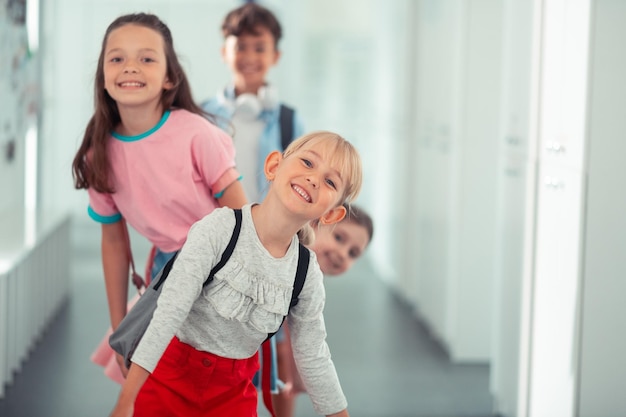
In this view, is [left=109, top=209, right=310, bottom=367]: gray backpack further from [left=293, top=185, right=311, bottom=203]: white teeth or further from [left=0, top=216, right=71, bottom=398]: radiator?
[left=0, top=216, right=71, bottom=398]: radiator

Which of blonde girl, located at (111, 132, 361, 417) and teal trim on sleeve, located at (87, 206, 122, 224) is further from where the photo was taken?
teal trim on sleeve, located at (87, 206, 122, 224)

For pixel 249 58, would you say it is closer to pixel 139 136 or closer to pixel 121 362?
pixel 139 136

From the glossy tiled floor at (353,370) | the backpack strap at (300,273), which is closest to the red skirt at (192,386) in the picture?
the backpack strap at (300,273)

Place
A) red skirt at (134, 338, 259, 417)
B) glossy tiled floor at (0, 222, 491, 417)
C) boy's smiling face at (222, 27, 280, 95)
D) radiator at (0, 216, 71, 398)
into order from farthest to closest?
radiator at (0, 216, 71, 398)
glossy tiled floor at (0, 222, 491, 417)
boy's smiling face at (222, 27, 280, 95)
red skirt at (134, 338, 259, 417)

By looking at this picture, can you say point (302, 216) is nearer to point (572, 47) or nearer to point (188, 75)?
point (188, 75)

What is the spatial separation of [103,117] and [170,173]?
0.60ft

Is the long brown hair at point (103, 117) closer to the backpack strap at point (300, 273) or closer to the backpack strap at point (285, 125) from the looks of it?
the backpack strap at point (300, 273)

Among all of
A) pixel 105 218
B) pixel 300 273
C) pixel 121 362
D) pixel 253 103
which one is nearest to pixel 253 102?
pixel 253 103

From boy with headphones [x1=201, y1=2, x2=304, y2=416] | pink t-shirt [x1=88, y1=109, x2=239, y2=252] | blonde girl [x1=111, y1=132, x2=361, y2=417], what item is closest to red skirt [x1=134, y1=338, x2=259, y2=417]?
blonde girl [x1=111, y1=132, x2=361, y2=417]

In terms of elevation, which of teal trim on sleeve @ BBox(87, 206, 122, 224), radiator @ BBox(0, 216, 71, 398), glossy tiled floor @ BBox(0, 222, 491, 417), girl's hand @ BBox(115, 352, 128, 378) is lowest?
glossy tiled floor @ BBox(0, 222, 491, 417)

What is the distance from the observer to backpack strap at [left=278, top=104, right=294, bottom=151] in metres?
2.72

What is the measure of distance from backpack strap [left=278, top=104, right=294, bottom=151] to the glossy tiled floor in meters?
0.61

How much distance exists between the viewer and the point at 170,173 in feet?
6.47

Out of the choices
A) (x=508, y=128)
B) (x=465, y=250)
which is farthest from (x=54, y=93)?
(x=508, y=128)
